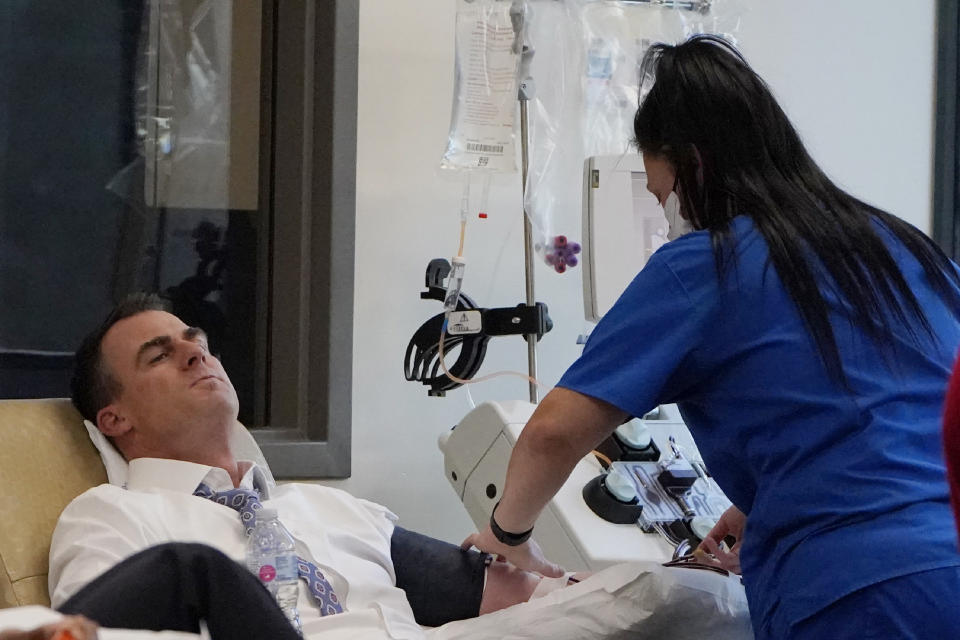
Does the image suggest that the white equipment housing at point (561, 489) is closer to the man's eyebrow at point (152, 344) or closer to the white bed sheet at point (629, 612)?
the white bed sheet at point (629, 612)

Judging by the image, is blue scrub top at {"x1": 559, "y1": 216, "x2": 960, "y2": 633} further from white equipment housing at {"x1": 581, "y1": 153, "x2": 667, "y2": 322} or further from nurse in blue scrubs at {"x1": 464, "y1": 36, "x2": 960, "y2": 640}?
white equipment housing at {"x1": 581, "y1": 153, "x2": 667, "y2": 322}

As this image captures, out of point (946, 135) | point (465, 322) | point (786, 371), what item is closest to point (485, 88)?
point (465, 322)

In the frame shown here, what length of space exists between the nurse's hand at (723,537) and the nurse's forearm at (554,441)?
35cm

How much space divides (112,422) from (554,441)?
2.51ft

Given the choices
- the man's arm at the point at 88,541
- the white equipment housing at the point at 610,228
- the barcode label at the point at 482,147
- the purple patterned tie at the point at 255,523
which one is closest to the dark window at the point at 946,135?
the white equipment housing at the point at 610,228

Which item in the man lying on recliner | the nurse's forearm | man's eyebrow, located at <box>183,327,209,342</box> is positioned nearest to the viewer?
the nurse's forearm

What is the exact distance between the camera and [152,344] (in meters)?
1.82

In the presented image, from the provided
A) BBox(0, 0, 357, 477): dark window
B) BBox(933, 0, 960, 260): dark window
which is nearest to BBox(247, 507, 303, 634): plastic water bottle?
BBox(0, 0, 357, 477): dark window

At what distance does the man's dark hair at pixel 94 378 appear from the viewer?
1.79 metres

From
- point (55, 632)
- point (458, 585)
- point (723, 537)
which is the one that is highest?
point (55, 632)

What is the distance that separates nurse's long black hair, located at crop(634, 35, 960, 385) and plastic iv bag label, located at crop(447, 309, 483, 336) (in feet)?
2.72

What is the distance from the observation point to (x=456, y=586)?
70.2 inches

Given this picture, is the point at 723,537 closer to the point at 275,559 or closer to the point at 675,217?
the point at 675,217

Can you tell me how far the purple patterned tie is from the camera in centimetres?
157
